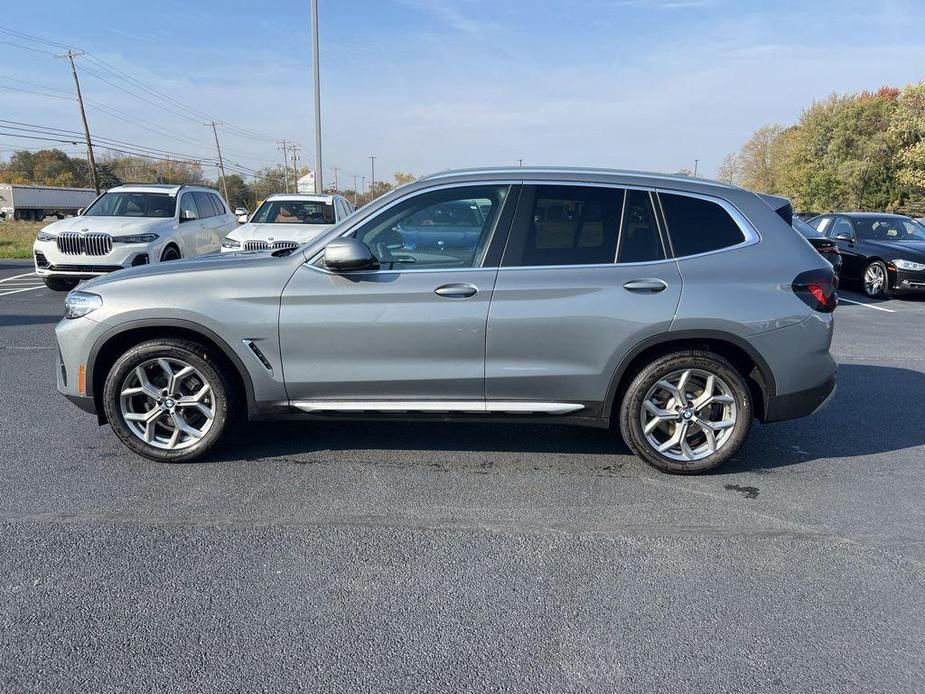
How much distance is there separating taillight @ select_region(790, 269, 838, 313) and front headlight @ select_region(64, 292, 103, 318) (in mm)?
4230

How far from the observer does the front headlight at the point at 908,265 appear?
41.4ft

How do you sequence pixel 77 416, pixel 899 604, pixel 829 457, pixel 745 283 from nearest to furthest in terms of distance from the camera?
pixel 899 604, pixel 745 283, pixel 829 457, pixel 77 416

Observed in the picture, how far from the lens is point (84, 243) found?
36.2ft

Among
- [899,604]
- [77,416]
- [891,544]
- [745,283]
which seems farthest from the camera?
[77,416]

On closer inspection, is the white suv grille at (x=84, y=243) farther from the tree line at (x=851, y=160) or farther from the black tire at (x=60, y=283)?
the tree line at (x=851, y=160)

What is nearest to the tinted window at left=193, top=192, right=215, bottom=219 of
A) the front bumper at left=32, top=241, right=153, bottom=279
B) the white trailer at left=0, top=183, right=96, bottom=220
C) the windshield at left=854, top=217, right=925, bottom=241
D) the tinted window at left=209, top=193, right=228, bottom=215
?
the tinted window at left=209, top=193, right=228, bottom=215

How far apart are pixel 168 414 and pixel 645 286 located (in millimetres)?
3049

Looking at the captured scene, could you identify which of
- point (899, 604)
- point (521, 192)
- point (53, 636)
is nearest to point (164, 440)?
point (53, 636)

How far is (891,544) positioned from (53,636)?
151 inches

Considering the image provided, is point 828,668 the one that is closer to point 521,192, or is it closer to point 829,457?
point 829,457

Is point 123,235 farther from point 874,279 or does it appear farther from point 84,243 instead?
point 874,279

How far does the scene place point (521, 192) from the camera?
425 cm

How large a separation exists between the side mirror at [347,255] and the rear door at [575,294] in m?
0.79

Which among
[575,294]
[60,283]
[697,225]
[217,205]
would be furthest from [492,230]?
[217,205]
